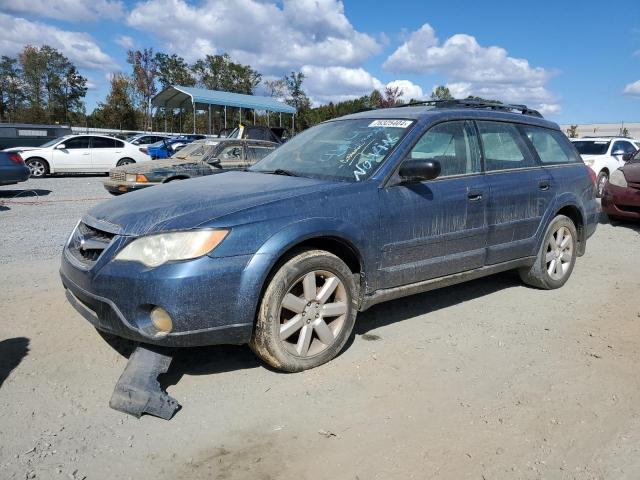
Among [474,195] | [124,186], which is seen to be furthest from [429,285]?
[124,186]

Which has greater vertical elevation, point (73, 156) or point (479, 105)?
point (479, 105)

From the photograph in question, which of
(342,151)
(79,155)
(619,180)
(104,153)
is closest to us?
(342,151)

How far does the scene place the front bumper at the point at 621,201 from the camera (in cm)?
916

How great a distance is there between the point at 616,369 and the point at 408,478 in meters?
2.03

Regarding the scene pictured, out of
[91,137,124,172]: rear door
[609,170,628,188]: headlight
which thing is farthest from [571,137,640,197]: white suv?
[91,137,124,172]: rear door

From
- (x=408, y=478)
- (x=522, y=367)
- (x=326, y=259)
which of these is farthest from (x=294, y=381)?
(x=522, y=367)

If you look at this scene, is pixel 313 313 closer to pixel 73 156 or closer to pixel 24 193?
pixel 24 193

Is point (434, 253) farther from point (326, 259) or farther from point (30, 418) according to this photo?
point (30, 418)

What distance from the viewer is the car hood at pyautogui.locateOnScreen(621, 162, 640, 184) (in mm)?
9133

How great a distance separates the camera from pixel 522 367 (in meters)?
3.61

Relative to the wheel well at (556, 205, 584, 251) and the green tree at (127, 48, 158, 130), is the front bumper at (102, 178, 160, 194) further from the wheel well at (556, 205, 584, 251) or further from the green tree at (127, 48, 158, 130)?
the green tree at (127, 48, 158, 130)

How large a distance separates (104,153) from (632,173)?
1611 centimetres

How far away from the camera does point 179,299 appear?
290cm

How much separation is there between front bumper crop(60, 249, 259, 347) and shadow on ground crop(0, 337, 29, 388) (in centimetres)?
79
